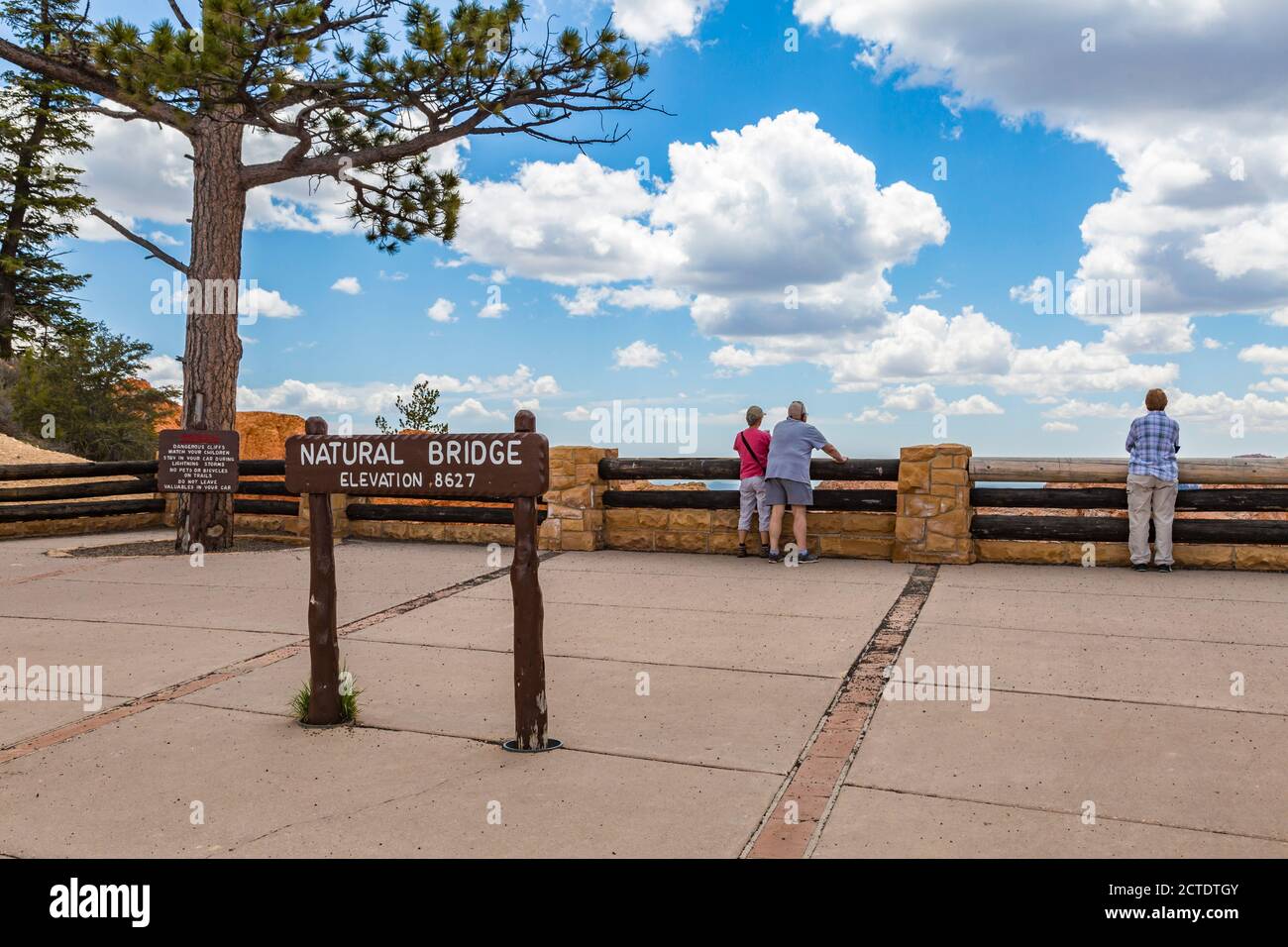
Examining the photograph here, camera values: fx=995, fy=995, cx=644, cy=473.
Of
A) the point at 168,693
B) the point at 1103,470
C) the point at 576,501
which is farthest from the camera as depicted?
the point at 576,501

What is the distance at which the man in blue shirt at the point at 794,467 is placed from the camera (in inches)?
421

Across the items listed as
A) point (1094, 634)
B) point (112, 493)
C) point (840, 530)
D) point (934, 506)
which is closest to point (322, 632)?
point (1094, 634)

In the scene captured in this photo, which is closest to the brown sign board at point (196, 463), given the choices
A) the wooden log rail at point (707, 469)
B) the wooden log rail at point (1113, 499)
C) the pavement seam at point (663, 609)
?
the wooden log rail at point (707, 469)

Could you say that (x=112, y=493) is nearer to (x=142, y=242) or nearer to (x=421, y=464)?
(x=142, y=242)

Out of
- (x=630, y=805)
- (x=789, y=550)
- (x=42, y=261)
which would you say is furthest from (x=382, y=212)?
(x=42, y=261)

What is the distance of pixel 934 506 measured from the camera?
1068cm

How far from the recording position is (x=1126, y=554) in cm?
1055

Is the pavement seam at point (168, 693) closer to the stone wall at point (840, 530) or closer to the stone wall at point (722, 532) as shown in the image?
the stone wall at point (840, 530)

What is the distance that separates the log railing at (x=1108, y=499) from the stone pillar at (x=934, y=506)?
0.93ft

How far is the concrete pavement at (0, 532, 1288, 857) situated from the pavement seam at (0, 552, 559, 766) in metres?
0.03

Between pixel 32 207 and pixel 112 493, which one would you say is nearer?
pixel 112 493

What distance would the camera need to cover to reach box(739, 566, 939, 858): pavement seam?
3.88m

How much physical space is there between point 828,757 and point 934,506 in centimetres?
635

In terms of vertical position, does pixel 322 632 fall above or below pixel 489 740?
above
